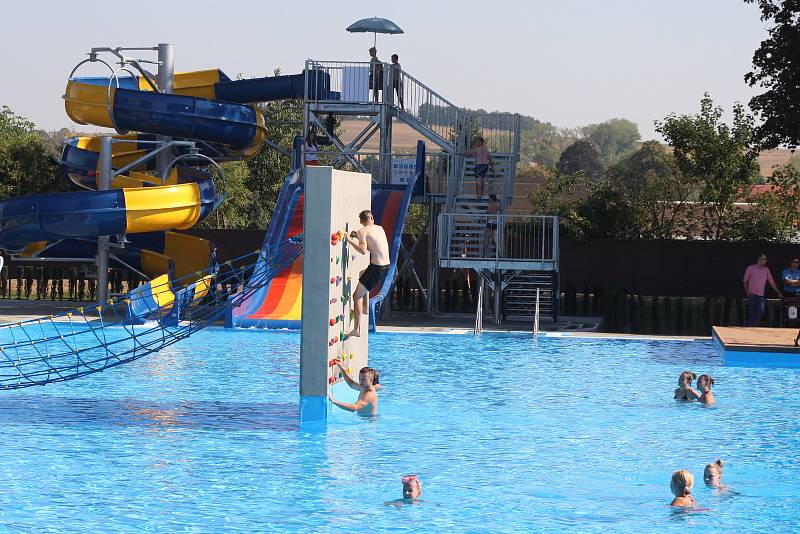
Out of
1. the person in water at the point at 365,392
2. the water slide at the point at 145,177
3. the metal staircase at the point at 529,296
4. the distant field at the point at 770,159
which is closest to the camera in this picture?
the person in water at the point at 365,392

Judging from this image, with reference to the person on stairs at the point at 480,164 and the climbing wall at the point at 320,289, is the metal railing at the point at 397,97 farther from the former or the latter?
the climbing wall at the point at 320,289

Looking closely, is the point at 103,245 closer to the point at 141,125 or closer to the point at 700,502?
the point at 141,125

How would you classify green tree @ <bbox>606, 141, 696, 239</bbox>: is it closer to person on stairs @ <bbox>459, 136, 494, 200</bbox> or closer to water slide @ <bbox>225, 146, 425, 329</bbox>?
person on stairs @ <bbox>459, 136, 494, 200</bbox>

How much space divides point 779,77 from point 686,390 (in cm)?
1546

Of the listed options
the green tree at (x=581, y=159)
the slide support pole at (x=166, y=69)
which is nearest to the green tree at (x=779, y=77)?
the slide support pole at (x=166, y=69)

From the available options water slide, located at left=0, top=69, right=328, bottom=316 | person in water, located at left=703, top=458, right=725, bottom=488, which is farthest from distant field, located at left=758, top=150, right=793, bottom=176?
person in water, located at left=703, top=458, right=725, bottom=488

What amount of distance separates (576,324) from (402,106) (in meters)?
6.29

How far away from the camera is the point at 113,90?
2623cm

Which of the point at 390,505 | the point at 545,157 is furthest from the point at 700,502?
the point at 545,157

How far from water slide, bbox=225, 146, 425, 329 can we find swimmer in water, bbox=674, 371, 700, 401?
6910 millimetres

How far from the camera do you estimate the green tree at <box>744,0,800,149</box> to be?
95.9 feet

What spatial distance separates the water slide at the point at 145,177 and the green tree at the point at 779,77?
1045 centimetres

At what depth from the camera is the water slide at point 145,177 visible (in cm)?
2391

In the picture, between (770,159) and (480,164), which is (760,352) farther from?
(770,159)
